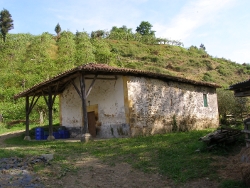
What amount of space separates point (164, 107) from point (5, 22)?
3737 cm

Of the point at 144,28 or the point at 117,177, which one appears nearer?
the point at 117,177

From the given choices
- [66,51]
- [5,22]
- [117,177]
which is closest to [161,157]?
[117,177]

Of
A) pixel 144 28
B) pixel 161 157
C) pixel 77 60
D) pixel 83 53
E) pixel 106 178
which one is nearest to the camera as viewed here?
pixel 106 178

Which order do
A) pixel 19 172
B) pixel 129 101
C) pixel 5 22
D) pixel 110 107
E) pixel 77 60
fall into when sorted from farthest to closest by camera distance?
pixel 5 22 < pixel 77 60 < pixel 110 107 < pixel 129 101 < pixel 19 172

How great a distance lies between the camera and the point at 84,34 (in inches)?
1923

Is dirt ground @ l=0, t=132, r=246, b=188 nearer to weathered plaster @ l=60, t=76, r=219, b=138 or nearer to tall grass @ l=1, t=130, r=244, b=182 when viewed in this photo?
tall grass @ l=1, t=130, r=244, b=182

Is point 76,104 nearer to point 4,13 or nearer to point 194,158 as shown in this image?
point 194,158

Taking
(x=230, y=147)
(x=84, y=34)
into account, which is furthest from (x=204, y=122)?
(x=84, y=34)

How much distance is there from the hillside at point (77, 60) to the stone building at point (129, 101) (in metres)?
9.34

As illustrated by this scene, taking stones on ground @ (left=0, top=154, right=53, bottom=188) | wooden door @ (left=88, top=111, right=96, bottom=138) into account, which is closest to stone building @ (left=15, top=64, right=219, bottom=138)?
wooden door @ (left=88, top=111, right=96, bottom=138)

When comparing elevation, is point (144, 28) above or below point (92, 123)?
above

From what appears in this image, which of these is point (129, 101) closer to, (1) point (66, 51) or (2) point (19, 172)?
(2) point (19, 172)

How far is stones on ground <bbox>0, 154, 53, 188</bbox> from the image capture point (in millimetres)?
5012

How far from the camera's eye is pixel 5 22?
137ft
